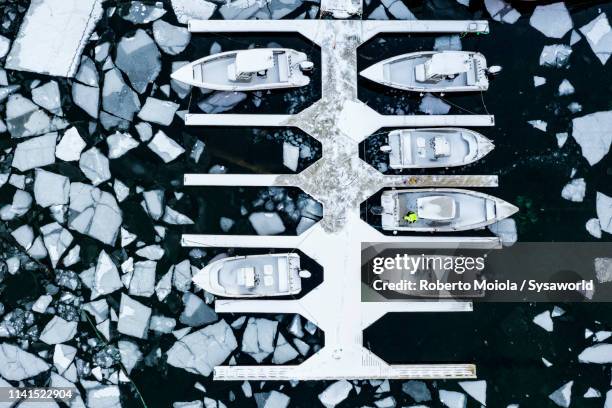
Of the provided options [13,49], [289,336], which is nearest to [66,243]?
[13,49]

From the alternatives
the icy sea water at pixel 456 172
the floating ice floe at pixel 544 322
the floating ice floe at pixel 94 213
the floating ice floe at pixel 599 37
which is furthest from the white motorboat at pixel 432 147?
the floating ice floe at pixel 94 213

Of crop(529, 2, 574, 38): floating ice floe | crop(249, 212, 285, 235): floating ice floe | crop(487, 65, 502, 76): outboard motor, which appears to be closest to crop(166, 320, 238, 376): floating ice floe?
crop(249, 212, 285, 235): floating ice floe

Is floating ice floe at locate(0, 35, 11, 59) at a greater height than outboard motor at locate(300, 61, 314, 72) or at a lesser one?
greater

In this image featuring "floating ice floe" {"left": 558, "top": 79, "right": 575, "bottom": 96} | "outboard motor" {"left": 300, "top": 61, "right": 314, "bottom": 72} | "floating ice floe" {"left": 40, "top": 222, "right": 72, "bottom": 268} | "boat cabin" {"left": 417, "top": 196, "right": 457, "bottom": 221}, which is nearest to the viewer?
"boat cabin" {"left": 417, "top": 196, "right": 457, "bottom": 221}

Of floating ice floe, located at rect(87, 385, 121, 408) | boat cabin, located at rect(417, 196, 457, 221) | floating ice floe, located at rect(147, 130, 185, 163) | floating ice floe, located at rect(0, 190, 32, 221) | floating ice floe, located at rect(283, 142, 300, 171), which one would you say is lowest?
floating ice floe, located at rect(87, 385, 121, 408)

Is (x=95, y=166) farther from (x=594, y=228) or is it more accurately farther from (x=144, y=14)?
(x=594, y=228)

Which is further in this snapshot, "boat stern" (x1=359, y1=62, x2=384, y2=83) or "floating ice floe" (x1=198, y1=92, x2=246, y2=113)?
"floating ice floe" (x1=198, y1=92, x2=246, y2=113)

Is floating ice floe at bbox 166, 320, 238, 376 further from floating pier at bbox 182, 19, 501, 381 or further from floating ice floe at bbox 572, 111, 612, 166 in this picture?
floating ice floe at bbox 572, 111, 612, 166
